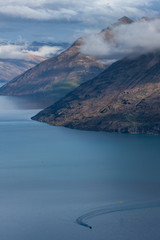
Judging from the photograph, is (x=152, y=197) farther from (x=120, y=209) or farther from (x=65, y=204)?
(x=65, y=204)

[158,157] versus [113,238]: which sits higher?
[158,157]

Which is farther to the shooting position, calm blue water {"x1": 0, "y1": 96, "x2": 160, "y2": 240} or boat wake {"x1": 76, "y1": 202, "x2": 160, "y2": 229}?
boat wake {"x1": 76, "y1": 202, "x2": 160, "y2": 229}

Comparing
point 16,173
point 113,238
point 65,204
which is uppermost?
point 16,173

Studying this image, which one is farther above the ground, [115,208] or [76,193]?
[76,193]

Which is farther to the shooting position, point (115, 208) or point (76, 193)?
point (76, 193)

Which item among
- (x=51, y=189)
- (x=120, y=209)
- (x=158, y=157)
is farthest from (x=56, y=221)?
(x=158, y=157)

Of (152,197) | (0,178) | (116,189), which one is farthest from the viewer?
(0,178)

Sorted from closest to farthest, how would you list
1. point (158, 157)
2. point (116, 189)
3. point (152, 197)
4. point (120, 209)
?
point (120, 209)
point (152, 197)
point (116, 189)
point (158, 157)

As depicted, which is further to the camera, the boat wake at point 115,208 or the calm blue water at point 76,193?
the boat wake at point 115,208
